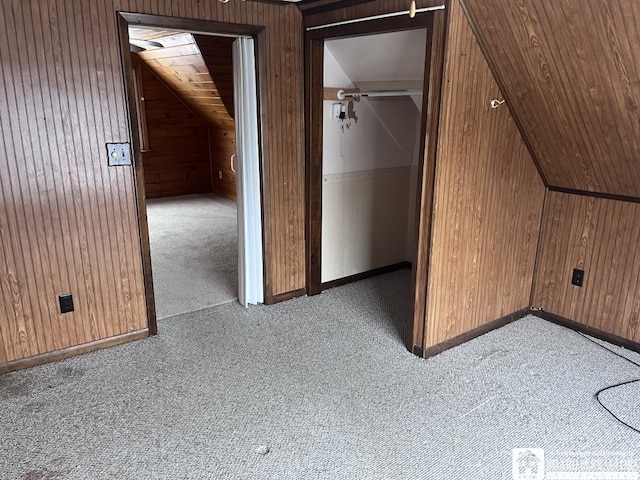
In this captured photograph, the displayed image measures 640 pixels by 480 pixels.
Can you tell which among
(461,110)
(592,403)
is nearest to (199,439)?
(592,403)

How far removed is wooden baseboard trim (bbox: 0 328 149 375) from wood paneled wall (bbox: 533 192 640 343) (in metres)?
2.55

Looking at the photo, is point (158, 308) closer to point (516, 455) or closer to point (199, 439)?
point (199, 439)

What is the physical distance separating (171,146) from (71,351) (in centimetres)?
448

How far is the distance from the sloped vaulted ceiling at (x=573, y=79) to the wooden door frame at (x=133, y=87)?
1.27 meters

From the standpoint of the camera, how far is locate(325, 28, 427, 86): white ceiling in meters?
2.83

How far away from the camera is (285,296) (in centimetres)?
333

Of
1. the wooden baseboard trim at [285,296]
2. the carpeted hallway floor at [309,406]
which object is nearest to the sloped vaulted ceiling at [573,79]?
the carpeted hallway floor at [309,406]

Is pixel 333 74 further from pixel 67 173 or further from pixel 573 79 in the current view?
pixel 67 173

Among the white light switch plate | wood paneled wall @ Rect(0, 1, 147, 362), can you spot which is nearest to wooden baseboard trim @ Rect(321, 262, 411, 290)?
wood paneled wall @ Rect(0, 1, 147, 362)

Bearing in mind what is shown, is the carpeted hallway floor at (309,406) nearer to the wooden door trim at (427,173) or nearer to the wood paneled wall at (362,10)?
the wooden door trim at (427,173)

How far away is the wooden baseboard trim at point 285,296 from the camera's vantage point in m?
3.26

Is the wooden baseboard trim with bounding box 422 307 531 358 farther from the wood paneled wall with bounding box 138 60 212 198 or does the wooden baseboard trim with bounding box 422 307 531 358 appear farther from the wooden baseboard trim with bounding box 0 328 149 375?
the wood paneled wall with bounding box 138 60 212 198

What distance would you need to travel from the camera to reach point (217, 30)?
8.82ft

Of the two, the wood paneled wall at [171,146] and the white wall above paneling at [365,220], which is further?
the wood paneled wall at [171,146]
